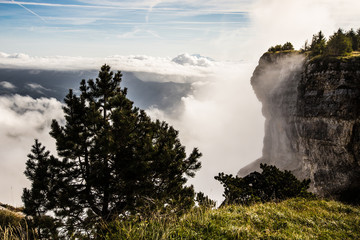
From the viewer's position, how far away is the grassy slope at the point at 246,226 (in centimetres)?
456

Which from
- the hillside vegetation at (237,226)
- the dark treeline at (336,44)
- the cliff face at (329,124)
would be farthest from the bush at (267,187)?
the dark treeline at (336,44)

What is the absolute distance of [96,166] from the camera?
40.1ft

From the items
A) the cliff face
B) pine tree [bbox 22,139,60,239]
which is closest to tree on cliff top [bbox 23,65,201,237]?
pine tree [bbox 22,139,60,239]

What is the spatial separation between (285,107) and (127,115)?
42.7 meters

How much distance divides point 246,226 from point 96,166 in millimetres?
9325

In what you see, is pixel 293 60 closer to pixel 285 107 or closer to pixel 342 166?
pixel 285 107

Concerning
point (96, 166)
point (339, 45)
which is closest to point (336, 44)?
point (339, 45)

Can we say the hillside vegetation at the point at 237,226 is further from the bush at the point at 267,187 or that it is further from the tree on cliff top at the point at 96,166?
the tree on cliff top at the point at 96,166

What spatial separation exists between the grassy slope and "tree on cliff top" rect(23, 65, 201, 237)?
5.71m

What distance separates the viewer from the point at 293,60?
45.1 metres

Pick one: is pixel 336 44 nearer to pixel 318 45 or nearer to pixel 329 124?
pixel 318 45

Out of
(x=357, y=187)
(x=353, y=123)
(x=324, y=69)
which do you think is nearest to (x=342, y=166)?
(x=357, y=187)

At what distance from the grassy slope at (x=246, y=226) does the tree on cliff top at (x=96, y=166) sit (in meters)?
5.71

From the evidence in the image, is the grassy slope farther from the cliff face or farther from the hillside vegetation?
the cliff face
